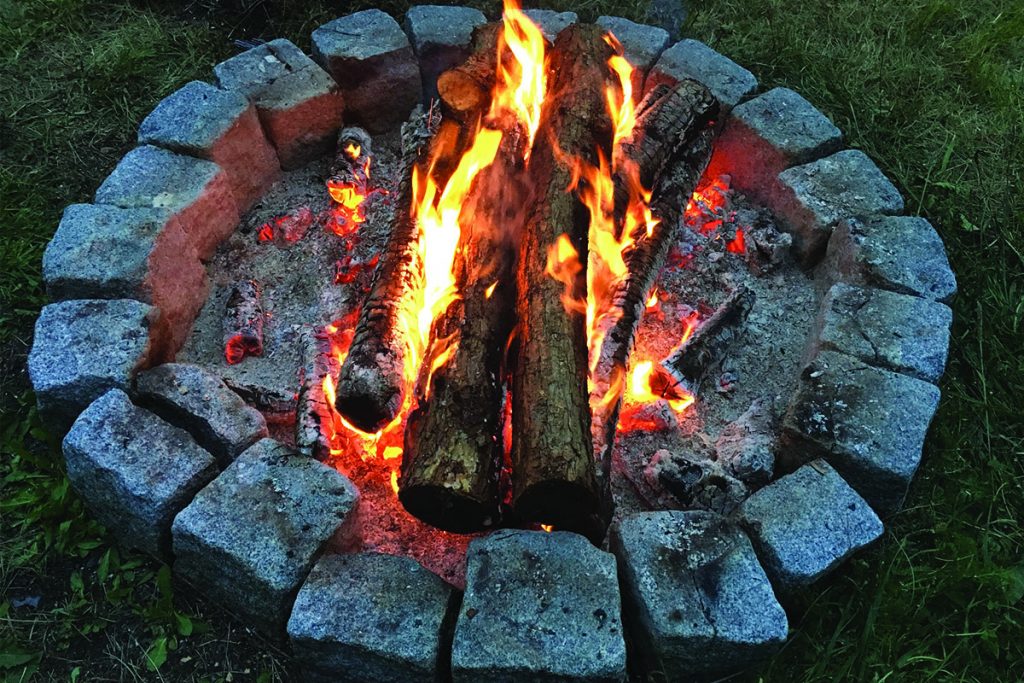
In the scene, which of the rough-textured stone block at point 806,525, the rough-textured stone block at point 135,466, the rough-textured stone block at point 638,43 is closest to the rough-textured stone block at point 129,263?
the rough-textured stone block at point 135,466

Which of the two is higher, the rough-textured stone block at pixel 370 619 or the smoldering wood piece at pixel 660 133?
the smoldering wood piece at pixel 660 133

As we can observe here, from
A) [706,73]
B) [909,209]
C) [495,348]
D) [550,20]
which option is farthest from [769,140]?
[495,348]

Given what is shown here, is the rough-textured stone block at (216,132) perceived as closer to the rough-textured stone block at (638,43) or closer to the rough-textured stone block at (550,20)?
the rough-textured stone block at (550,20)

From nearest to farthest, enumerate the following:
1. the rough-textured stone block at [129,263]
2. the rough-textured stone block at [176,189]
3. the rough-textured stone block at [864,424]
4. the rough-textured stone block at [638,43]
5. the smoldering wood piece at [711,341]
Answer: the rough-textured stone block at [864,424]
the rough-textured stone block at [129,263]
the smoldering wood piece at [711,341]
the rough-textured stone block at [176,189]
the rough-textured stone block at [638,43]

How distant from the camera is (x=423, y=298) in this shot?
2766 mm

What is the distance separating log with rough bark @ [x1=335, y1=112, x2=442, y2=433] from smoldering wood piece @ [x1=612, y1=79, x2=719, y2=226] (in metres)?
0.68

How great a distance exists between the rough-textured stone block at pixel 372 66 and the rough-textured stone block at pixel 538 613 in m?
2.29

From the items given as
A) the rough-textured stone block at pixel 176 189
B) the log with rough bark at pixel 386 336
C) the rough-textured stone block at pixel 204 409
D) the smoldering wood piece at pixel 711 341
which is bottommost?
the smoldering wood piece at pixel 711 341

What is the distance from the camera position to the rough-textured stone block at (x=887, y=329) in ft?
8.47

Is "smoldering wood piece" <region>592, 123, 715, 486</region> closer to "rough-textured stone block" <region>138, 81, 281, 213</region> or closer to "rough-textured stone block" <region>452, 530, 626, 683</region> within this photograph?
"rough-textured stone block" <region>452, 530, 626, 683</region>

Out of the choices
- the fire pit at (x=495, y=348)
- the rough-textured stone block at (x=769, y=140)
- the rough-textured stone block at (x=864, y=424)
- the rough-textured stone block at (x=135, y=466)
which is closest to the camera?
the fire pit at (x=495, y=348)

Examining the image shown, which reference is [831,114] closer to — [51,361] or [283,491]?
Result: [283,491]

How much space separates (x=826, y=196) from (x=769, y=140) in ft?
1.21

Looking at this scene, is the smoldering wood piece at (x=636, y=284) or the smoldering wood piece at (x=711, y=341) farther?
the smoldering wood piece at (x=711, y=341)
